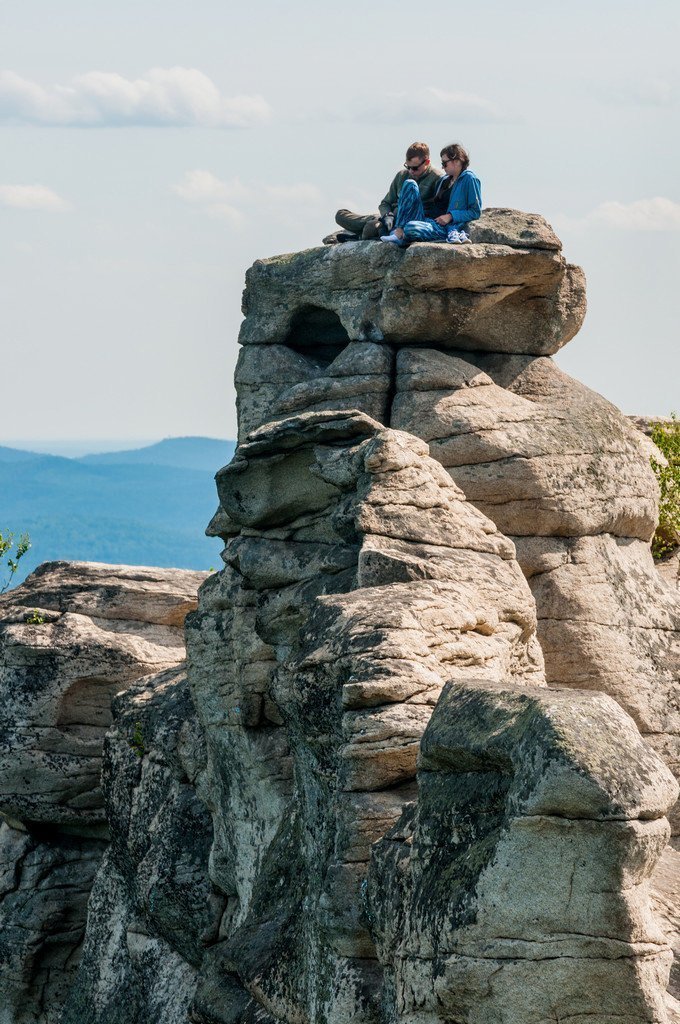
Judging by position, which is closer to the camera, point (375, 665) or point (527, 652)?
point (375, 665)

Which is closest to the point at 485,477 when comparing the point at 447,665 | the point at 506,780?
the point at 447,665

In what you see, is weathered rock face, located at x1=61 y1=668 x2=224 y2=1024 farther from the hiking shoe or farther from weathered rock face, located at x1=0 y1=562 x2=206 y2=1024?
the hiking shoe

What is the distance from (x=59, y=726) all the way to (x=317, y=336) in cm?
849

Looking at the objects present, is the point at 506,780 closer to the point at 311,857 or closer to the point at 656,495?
the point at 311,857

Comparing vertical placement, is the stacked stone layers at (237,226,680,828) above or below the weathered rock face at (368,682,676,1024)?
above

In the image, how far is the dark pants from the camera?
2905cm

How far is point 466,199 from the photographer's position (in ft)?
92.0

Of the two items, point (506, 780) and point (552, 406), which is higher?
point (552, 406)

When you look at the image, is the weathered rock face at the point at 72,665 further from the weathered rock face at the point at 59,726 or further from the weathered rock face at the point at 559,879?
the weathered rock face at the point at 559,879

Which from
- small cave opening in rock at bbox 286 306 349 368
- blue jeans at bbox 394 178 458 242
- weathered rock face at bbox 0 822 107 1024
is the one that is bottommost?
weathered rock face at bbox 0 822 107 1024

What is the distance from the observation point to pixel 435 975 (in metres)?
16.2

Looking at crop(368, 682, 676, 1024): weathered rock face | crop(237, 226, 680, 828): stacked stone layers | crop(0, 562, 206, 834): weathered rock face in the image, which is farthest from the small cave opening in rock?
crop(368, 682, 676, 1024): weathered rock face

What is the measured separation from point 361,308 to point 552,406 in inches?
131

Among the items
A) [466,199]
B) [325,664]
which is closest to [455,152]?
[466,199]
